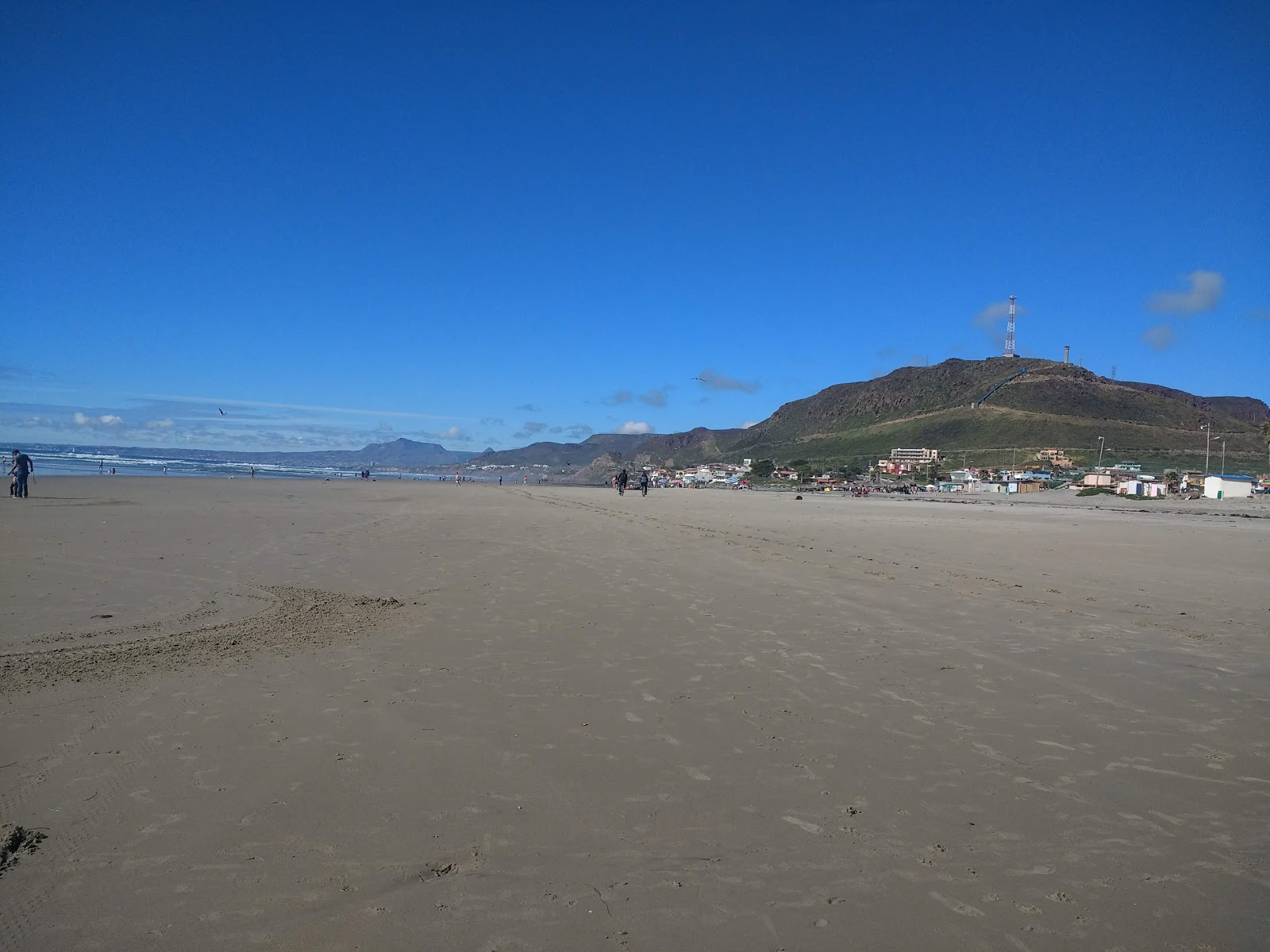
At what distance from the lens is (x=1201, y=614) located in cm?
945

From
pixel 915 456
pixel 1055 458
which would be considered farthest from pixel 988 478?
pixel 915 456

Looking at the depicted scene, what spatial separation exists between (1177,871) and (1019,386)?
173 metres

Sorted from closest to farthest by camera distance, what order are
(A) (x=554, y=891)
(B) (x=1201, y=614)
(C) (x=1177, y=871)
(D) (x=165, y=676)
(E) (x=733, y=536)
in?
(A) (x=554, y=891), (C) (x=1177, y=871), (D) (x=165, y=676), (B) (x=1201, y=614), (E) (x=733, y=536)

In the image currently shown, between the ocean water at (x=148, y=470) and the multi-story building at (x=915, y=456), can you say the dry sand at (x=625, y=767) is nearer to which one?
the ocean water at (x=148, y=470)

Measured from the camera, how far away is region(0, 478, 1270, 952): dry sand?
3.12 metres

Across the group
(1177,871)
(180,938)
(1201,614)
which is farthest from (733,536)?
(180,938)

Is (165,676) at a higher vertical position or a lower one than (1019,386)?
lower

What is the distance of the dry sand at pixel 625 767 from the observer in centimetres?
312

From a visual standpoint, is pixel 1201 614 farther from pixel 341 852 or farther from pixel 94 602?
pixel 94 602

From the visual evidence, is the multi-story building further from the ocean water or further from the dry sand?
the dry sand

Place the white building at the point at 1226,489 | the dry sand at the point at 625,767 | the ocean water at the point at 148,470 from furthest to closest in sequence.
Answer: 1. the ocean water at the point at 148,470
2. the white building at the point at 1226,489
3. the dry sand at the point at 625,767

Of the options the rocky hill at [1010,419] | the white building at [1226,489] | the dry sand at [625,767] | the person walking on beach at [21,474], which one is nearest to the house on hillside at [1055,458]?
the rocky hill at [1010,419]

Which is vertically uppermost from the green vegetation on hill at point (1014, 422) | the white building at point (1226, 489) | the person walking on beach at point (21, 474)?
the green vegetation on hill at point (1014, 422)

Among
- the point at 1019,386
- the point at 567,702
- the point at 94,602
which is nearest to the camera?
the point at 567,702
